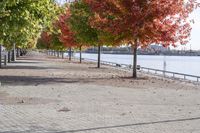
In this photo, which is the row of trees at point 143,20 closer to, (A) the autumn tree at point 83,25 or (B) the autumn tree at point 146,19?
(B) the autumn tree at point 146,19

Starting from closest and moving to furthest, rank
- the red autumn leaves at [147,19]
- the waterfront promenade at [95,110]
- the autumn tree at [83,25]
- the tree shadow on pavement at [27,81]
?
the waterfront promenade at [95,110] < the tree shadow on pavement at [27,81] < the red autumn leaves at [147,19] < the autumn tree at [83,25]

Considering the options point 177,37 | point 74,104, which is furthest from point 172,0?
point 74,104

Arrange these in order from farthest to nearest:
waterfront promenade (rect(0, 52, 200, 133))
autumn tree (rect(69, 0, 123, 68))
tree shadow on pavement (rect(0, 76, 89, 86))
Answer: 1. autumn tree (rect(69, 0, 123, 68))
2. tree shadow on pavement (rect(0, 76, 89, 86))
3. waterfront promenade (rect(0, 52, 200, 133))

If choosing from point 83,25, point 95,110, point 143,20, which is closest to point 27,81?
point 143,20

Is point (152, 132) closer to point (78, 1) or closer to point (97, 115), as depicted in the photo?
point (97, 115)

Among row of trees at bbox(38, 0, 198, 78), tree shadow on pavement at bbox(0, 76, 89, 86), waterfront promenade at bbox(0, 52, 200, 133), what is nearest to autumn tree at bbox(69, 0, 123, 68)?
row of trees at bbox(38, 0, 198, 78)

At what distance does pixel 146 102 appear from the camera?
16.4 m

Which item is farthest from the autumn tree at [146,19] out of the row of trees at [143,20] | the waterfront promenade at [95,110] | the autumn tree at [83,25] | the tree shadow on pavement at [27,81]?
the autumn tree at [83,25]

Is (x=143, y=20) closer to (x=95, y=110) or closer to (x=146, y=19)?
(x=146, y=19)

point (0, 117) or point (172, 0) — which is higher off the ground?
point (172, 0)

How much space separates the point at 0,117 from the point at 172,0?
17329 mm

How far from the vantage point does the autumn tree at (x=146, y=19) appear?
89.3 feet

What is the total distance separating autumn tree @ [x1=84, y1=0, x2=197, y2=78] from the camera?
27219mm

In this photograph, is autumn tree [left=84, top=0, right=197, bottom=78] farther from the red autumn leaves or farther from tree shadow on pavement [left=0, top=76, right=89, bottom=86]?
tree shadow on pavement [left=0, top=76, right=89, bottom=86]
